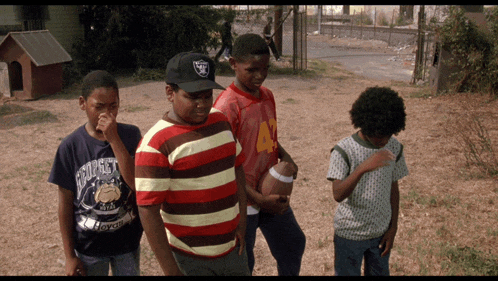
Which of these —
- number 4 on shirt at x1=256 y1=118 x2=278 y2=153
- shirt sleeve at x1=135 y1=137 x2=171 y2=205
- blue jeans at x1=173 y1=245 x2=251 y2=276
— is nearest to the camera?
shirt sleeve at x1=135 y1=137 x2=171 y2=205

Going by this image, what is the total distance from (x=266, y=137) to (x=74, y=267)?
1303 mm

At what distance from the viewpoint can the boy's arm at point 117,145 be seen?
7.38 ft

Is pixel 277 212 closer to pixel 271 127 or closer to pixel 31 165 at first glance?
pixel 271 127

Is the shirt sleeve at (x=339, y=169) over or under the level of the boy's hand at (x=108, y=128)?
under

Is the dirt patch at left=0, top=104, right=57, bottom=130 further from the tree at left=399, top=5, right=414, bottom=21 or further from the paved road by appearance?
the tree at left=399, top=5, right=414, bottom=21

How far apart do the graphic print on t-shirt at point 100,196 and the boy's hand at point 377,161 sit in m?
1.28

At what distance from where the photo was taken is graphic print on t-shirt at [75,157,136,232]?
2355 mm

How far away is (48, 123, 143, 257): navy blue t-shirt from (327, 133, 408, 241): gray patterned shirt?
3.77 feet

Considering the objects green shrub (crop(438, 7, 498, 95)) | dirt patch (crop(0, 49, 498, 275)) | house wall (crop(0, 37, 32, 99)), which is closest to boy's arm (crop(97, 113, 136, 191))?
dirt patch (crop(0, 49, 498, 275))

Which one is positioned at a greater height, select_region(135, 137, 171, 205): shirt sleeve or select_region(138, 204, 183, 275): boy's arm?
select_region(135, 137, 171, 205): shirt sleeve

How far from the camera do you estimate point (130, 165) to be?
90.2 inches

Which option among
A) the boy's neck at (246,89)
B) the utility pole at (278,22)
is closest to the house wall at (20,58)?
the utility pole at (278,22)

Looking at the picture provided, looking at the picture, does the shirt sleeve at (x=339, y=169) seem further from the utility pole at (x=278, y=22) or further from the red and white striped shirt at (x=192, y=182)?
the utility pole at (x=278, y=22)

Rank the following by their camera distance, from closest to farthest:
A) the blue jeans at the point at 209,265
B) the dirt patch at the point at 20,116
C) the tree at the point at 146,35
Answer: the blue jeans at the point at 209,265
the dirt patch at the point at 20,116
the tree at the point at 146,35
